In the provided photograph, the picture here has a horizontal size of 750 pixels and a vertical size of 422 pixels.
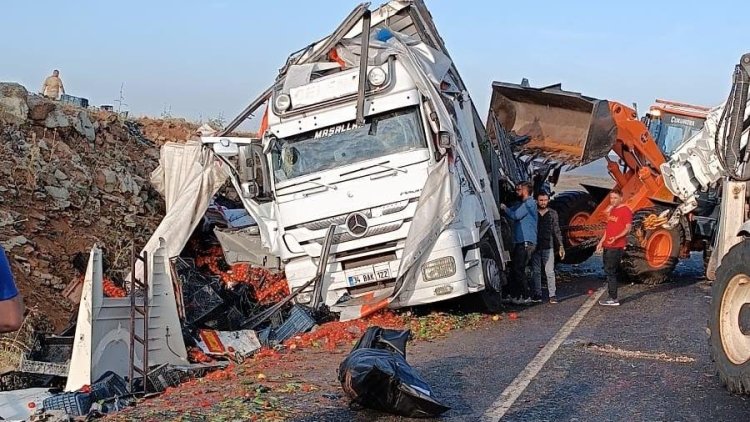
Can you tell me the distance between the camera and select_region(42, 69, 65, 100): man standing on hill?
63.5 ft

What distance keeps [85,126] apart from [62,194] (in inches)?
91.8

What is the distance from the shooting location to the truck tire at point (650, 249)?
1406cm

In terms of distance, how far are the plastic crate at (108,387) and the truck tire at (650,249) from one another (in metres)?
8.29

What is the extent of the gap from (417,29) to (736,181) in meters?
6.45

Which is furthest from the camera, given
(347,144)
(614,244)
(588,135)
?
(588,135)

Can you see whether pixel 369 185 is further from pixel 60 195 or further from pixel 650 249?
pixel 650 249

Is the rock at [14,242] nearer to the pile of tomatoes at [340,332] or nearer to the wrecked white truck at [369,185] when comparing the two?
the wrecked white truck at [369,185]

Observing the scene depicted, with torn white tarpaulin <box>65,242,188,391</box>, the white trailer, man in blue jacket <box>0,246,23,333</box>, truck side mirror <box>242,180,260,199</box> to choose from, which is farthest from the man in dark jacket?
man in blue jacket <box>0,246,23,333</box>

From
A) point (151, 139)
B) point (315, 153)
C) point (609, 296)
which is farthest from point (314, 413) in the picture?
point (151, 139)

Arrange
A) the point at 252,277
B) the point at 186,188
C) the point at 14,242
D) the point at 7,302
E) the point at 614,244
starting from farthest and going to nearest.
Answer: the point at 186,188
the point at 252,277
the point at 614,244
the point at 14,242
the point at 7,302

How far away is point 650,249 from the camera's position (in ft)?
46.6

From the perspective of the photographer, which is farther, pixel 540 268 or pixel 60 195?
pixel 60 195

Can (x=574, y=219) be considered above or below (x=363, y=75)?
below

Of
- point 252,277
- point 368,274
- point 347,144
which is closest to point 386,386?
point 368,274
